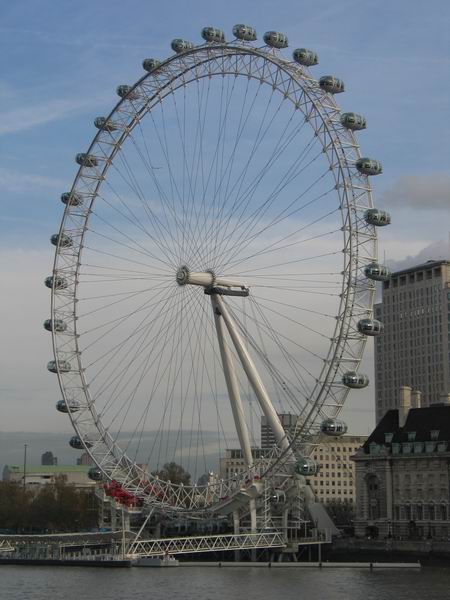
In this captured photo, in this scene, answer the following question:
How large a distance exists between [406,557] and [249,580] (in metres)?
19.4

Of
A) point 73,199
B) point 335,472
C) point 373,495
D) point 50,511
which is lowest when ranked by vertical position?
point 50,511

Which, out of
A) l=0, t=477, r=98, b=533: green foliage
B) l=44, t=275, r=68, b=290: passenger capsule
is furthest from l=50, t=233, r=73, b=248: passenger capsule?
l=0, t=477, r=98, b=533: green foliage

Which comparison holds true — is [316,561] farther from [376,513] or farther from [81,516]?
[81,516]

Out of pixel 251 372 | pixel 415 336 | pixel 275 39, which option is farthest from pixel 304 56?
pixel 415 336

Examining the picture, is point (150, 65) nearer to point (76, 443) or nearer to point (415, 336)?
point (76, 443)

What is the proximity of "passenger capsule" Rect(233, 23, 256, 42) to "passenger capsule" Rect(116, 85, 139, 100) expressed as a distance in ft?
34.9

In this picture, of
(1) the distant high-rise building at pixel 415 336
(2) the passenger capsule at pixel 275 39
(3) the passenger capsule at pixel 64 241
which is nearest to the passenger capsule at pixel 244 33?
(2) the passenger capsule at pixel 275 39

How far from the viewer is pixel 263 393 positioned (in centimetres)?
8081

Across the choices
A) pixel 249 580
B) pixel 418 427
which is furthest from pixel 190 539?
pixel 418 427

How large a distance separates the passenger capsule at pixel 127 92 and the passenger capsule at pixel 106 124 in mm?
2316

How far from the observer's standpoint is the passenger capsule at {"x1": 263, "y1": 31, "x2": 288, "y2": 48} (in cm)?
7511

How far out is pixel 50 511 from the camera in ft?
475

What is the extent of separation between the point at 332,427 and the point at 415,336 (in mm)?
113615

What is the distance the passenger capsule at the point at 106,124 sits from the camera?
283 feet
